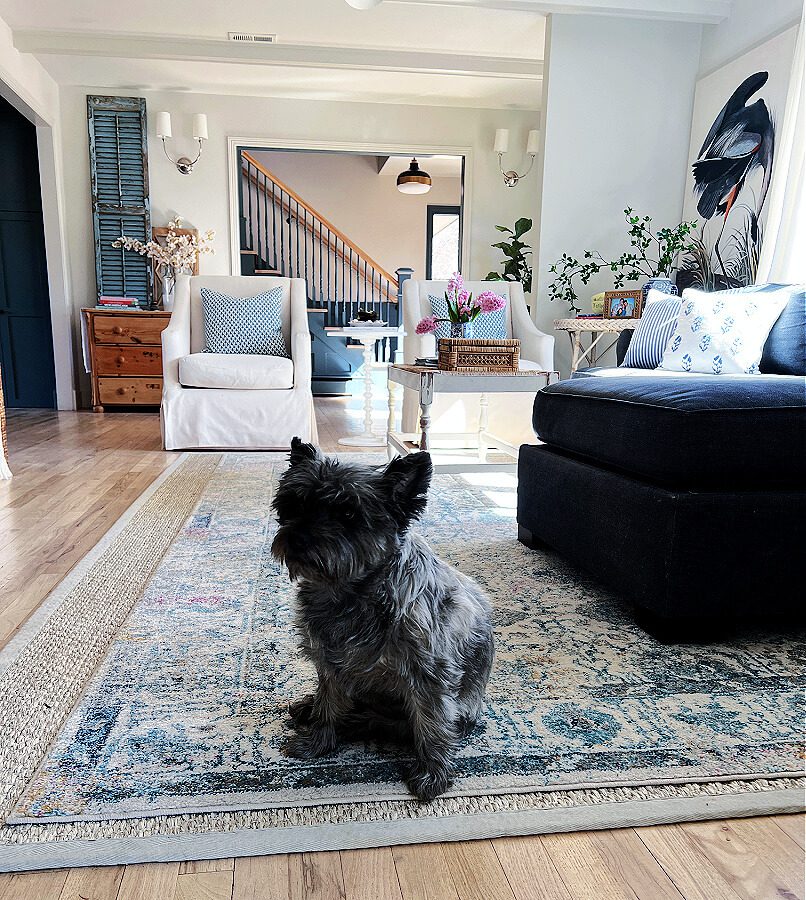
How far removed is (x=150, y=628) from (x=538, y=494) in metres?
A: 1.13

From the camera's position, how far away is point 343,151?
6.07 m

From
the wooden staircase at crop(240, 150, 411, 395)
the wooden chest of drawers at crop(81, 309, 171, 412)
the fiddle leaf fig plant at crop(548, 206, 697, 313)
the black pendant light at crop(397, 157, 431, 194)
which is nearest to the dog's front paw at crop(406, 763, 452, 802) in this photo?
the fiddle leaf fig plant at crop(548, 206, 697, 313)

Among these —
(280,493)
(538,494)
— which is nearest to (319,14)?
(538,494)

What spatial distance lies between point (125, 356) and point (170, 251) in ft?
3.35

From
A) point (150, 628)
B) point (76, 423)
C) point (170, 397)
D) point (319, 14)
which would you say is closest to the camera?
point (150, 628)

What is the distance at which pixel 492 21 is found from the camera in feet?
14.6

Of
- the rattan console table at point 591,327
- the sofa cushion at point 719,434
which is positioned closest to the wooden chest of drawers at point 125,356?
the rattan console table at point 591,327

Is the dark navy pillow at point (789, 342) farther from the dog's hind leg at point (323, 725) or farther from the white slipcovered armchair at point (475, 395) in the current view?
the dog's hind leg at point (323, 725)

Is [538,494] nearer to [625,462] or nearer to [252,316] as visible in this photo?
[625,462]

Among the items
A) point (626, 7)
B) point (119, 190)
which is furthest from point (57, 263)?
point (626, 7)

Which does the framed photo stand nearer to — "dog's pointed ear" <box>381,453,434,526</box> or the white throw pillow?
the white throw pillow

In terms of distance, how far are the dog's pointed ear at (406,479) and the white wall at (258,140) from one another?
18.6ft

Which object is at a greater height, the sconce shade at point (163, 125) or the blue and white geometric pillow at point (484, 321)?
the sconce shade at point (163, 125)

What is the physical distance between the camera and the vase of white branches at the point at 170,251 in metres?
5.65
